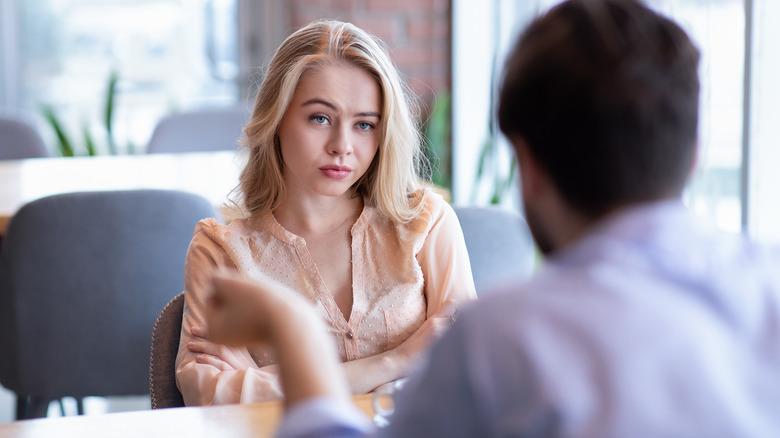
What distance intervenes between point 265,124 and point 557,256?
956mm

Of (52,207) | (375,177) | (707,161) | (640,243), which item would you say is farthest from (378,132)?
(707,161)

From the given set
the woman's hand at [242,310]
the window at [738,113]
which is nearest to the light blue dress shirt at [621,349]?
the woman's hand at [242,310]

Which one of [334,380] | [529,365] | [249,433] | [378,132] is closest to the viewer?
[529,365]

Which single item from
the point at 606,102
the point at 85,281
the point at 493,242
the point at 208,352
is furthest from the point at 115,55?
the point at 606,102

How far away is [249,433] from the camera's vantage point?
102 cm

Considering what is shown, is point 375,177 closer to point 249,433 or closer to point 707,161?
point 249,433

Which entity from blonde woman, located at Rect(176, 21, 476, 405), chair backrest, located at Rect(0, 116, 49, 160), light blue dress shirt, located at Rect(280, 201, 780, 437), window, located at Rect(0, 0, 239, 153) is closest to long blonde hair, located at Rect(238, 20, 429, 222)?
blonde woman, located at Rect(176, 21, 476, 405)

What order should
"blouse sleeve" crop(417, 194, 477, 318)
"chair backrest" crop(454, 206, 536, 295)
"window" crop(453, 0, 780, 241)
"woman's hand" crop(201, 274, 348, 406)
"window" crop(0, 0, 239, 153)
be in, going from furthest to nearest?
"window" crop(0, 0, 239, 153)
"window" crop(453, 0, 780, 241)
"chair backrest" crop(454, 206, 536, 295)
"blouse sleeve" crop(417, 194, 477, 318)
"woman's hand" crop(201, 274, 348, 406)

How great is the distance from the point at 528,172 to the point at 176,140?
3221 millimetres

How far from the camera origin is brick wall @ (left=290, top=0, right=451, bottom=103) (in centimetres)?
397

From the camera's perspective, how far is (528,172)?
0.63 meters

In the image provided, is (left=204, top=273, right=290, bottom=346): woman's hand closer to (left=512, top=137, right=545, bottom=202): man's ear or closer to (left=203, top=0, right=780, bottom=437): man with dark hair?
(left=203, top=0, right=780, bottom=437): man with dark hair

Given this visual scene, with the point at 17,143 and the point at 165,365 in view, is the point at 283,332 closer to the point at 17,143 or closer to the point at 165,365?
the point at 165,365

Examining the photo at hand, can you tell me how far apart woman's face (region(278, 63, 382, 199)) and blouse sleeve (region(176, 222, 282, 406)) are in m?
0.25
